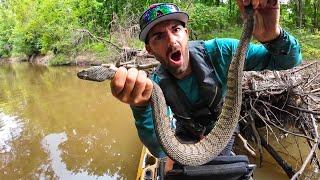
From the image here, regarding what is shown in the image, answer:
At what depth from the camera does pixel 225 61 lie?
10.6 feet

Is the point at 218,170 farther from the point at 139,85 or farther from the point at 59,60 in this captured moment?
the point at 59,60

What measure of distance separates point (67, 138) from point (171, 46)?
28.0 feet

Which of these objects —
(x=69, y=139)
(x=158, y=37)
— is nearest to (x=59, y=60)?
(x=69, y=139)

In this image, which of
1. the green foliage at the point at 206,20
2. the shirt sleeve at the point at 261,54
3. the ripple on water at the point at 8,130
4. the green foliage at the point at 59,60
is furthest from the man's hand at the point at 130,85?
the green foliage at the point at 59,60

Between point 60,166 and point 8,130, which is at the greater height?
point 60,166

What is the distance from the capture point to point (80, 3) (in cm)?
3722

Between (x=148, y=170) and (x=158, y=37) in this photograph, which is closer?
(x=158, y=37)

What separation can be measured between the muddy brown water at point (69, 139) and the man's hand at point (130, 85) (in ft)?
16.3

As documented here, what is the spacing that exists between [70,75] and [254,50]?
79.6ft

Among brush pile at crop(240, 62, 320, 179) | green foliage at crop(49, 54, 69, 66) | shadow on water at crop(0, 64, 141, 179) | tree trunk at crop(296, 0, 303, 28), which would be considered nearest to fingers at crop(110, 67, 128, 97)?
brush pile at crop(240, 62, 320, 179)

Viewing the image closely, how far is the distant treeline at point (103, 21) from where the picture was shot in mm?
23078

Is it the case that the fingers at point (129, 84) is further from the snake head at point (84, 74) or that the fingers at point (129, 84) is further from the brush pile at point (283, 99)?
the brush pile at point (283, 99)

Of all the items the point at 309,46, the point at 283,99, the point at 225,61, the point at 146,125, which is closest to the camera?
the point at 146,125

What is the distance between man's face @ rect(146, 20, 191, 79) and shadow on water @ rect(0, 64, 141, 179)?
5.21 m
